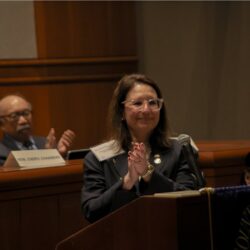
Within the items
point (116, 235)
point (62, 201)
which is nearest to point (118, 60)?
point (62, 201)

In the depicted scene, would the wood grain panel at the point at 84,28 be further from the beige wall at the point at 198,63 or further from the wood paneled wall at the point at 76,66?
the beige wall at the point at 198,63

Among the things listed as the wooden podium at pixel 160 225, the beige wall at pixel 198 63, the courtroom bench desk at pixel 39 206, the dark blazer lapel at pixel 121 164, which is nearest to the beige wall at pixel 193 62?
the beige wall at pixel 198 63

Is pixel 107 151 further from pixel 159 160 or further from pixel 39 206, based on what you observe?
pixel 39 206

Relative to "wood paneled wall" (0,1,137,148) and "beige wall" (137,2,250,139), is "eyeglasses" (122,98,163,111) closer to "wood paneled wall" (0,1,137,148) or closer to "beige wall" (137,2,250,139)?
"wood paneled wall" (0,1,137,148)

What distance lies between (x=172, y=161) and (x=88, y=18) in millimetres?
3412

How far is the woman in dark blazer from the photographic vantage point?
115 inches

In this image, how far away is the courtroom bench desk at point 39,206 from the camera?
12.7 feet

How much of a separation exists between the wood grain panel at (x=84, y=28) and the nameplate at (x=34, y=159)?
1.84 meters

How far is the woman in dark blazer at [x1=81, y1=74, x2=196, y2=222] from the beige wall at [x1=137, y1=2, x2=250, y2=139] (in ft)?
10.5

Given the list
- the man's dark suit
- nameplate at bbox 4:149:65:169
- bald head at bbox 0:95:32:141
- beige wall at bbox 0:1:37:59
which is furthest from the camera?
beige wall at bbox 0:1:37:59

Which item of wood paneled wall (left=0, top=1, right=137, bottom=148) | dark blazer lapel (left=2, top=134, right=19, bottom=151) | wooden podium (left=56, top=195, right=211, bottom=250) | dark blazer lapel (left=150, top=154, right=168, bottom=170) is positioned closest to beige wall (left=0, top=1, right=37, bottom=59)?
wood paneled wall (left=0, top=1, right=137, bottom=148)

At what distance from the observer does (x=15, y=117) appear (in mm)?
5379

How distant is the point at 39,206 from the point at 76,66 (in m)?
2.42

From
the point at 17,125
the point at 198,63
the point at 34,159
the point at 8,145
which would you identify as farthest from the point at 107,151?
the point at 198,63
